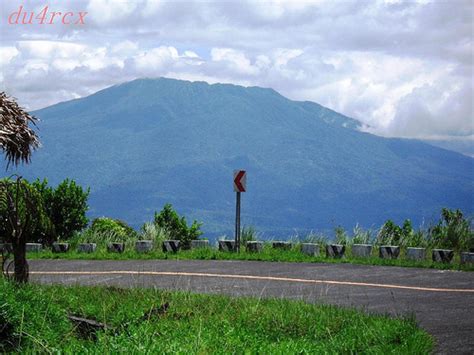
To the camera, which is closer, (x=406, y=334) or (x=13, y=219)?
(x=406, y=334)

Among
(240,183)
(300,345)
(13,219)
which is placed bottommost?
(300,345)

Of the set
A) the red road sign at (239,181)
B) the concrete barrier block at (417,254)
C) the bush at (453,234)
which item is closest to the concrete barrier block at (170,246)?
the red road sign at (239,181)

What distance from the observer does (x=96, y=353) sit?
289 inches

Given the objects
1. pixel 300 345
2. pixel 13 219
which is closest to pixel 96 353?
pixel 300 345

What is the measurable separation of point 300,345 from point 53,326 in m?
2.70

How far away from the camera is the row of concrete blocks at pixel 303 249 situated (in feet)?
67.5

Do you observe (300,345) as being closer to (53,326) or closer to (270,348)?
(270,348)

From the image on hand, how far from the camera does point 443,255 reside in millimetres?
20500

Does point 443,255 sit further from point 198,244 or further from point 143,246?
point 143,246

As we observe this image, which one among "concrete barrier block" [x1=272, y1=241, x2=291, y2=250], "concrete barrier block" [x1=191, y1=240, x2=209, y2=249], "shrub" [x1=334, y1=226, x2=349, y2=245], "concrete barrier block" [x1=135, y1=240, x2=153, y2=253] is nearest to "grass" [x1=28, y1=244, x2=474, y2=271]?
"concrete barrier block" [x1=135, y1=240, x2=153, y2=253]

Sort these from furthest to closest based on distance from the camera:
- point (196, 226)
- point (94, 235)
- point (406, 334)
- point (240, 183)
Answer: point (196, 226) < point (94, 235) < point (240, 183) < point (406, 334)

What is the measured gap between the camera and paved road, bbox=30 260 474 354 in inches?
507

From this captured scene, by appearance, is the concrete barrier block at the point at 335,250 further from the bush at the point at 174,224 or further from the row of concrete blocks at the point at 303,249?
the bush at the point at 174,224

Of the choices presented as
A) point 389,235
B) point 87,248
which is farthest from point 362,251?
point 87,248
